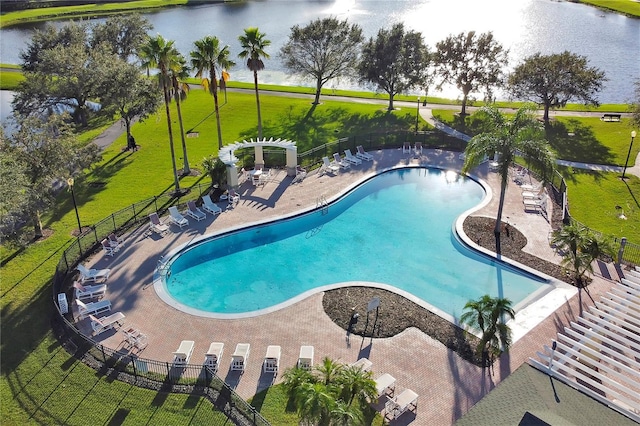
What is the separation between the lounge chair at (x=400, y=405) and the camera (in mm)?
16875

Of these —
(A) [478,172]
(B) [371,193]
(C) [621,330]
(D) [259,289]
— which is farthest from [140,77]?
(C) [621,330]

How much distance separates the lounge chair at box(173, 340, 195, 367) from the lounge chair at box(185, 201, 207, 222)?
11415 mm

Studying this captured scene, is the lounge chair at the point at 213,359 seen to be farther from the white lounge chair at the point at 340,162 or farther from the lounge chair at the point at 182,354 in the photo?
the white lounge chair at the point at 340,162

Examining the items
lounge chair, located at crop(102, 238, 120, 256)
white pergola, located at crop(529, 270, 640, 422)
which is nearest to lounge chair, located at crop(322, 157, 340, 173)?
lounge chair, located at crop(102, 238, 120, 256)

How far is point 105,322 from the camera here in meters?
21.0

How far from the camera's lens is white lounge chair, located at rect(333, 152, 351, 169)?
37.4m

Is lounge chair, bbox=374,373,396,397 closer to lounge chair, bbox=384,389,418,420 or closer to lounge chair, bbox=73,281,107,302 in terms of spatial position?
lounge chair, bbox=384,389,418,420

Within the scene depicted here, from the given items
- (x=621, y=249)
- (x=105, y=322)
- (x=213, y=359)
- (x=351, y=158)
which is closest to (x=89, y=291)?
(x=105, y=322)

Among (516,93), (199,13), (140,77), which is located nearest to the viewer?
(140,77)

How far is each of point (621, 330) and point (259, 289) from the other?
15677mm

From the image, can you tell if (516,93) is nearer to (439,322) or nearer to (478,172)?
(478,172)

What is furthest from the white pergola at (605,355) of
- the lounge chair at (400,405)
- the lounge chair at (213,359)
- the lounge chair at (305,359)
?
the lounge chair at (213,359)

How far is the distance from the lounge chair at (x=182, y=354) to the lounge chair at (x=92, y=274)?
708 cm

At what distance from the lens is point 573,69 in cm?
4278
